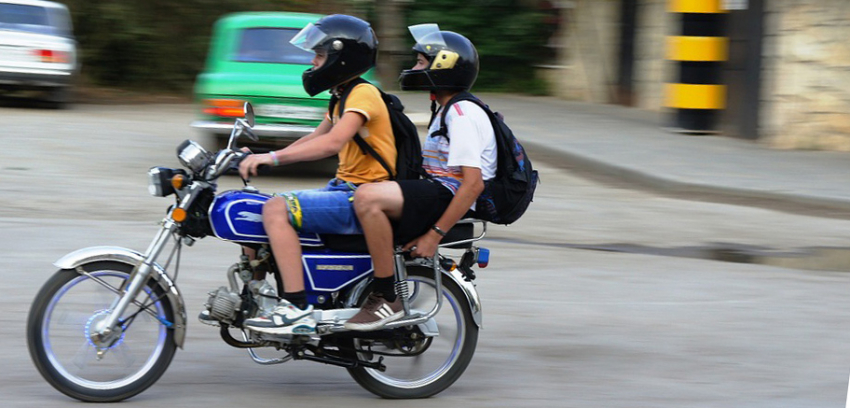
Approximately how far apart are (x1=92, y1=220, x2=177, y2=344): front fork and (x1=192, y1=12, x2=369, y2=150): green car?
6.34m

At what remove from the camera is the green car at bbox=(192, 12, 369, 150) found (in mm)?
10953

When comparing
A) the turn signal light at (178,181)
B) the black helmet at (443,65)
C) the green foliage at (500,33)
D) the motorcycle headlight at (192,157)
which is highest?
the black helmet at (443,65)

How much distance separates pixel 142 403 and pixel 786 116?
477 inches

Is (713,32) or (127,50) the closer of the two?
(713,32)

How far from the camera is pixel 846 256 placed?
8.48m

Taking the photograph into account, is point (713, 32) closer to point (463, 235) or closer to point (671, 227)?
point (671, 227)

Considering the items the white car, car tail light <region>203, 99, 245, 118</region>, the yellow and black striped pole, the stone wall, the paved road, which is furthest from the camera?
the white car

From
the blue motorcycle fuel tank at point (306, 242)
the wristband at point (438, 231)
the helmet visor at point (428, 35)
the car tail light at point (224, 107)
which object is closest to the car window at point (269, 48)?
the car tail light at point (224, 107)

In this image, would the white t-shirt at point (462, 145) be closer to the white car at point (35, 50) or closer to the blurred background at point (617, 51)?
the blurred background at point (617, 51)

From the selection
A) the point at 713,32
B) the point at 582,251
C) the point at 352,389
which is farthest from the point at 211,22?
the point at 352,389

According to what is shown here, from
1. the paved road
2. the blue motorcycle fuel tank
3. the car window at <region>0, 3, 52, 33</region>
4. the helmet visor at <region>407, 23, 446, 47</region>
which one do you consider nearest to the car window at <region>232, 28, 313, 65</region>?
the paved road

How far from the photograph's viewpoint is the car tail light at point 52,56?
1694 cm

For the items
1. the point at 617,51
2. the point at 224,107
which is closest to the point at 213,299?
the point at 224,107

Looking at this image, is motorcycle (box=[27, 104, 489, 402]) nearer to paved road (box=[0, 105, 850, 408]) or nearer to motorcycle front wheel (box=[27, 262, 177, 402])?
motorcycle front wheel (box=[27, 262, 177, 402])
